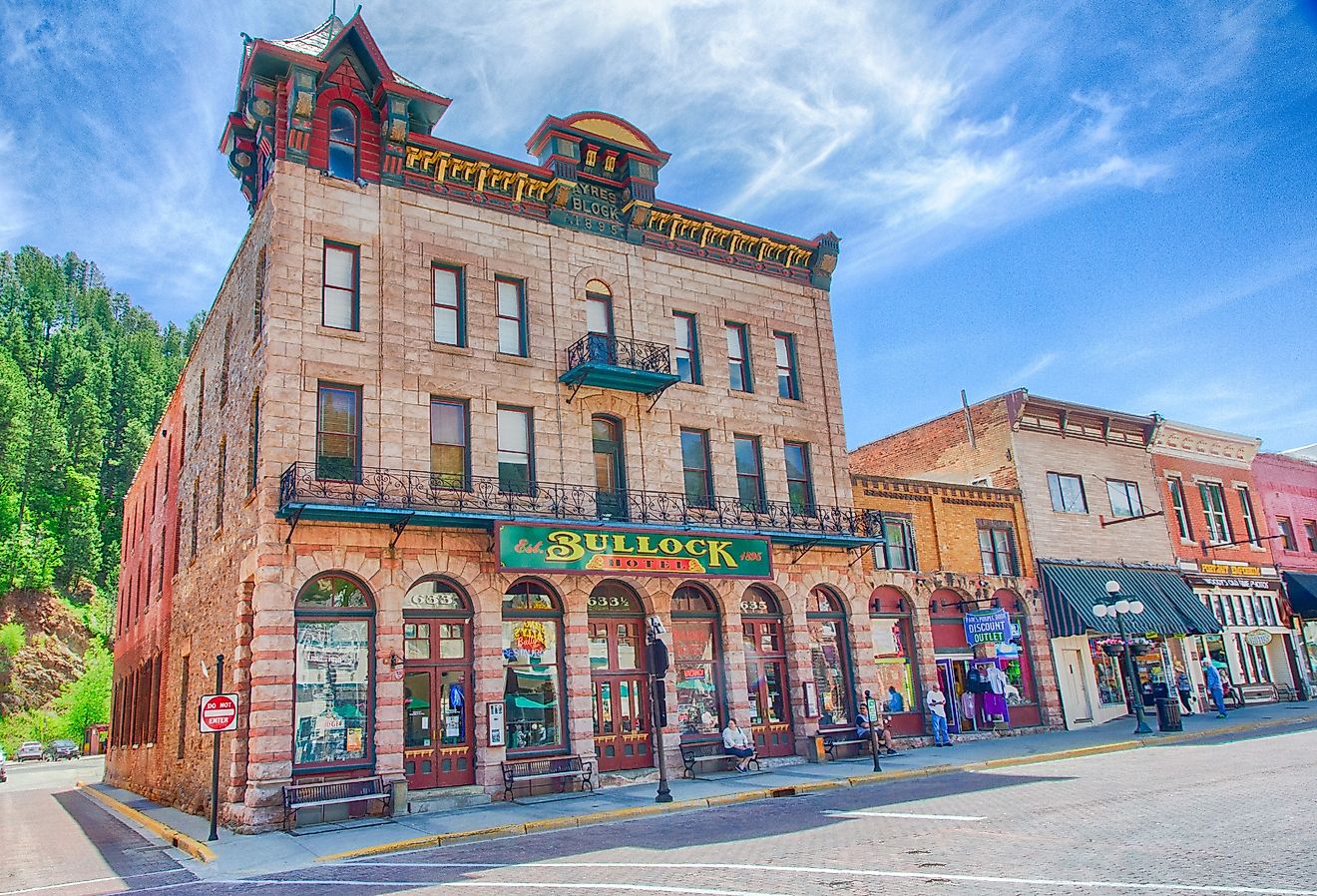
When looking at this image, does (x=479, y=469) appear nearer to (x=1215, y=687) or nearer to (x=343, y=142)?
(x=343, y=142)

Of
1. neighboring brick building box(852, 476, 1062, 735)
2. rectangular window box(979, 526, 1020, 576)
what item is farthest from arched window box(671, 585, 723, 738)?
rectangular window box(979, 526, 1020, 576)

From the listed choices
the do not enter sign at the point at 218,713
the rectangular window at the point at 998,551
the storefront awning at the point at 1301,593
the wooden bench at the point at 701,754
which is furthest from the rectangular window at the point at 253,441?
the storefront awning at the point at 1301,593

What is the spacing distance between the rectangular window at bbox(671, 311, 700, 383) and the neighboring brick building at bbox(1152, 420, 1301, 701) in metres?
21.6

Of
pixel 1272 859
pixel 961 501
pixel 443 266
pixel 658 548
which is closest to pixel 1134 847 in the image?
pixel 1272 859

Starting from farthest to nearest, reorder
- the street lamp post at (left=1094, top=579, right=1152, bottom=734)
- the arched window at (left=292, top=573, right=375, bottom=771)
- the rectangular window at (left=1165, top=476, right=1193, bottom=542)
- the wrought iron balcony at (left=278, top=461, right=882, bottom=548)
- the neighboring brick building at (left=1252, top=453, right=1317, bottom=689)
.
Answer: the neighboring brick building at (left=1252, top=453, right=1317, bottom=689) < the rectangular window at (left=1165, top=476, right=1193, bottom=542) < the street lamp post at (left=1094, top=579, right=1152, bottom=734) < the wrought iron balcony at (left=278, top=461, right=882, bottom=548) < the arched window at (left=292, top=573, right=375, bottom=771)

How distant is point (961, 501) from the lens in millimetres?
30250

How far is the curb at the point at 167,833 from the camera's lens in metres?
14.9

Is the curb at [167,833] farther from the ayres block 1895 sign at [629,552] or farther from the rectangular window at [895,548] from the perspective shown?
the rectangular window at [895,548]

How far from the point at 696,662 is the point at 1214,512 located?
26916mm

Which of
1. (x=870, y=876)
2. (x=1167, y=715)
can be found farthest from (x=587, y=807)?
(x=1167, y=715)

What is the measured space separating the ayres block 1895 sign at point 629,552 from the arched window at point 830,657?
277 cm

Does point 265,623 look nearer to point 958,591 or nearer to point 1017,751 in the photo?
point 1017,751

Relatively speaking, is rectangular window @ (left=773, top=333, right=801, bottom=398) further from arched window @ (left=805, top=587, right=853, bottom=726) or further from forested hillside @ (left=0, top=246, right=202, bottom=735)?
forested hillside @ (left=0, top=246, right=202, bottom=735)

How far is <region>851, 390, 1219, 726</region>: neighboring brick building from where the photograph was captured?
102ft
